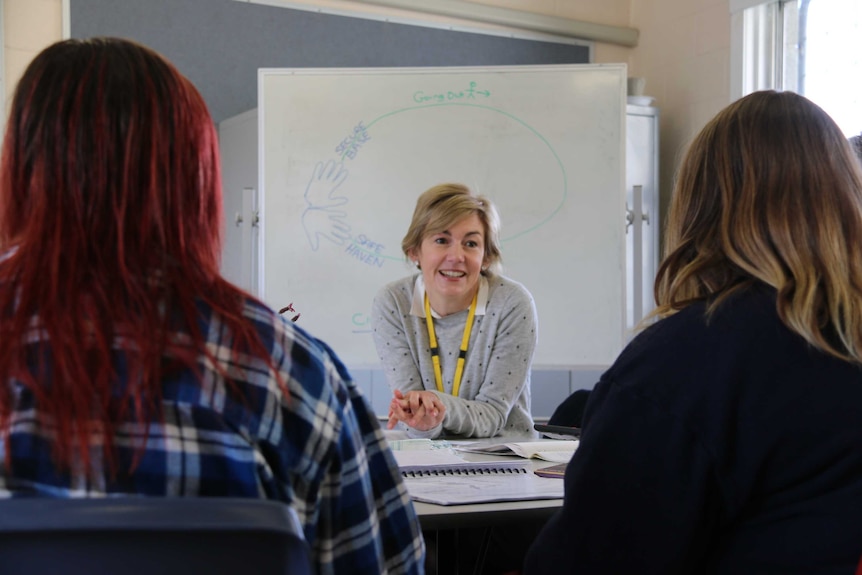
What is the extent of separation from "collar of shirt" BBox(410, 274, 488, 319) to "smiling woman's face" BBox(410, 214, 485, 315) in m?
0.02

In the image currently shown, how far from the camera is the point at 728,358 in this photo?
3.45 feet

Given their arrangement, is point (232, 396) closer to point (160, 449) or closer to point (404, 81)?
point (160, 449)

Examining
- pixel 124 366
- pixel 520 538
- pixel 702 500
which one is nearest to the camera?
pixel 124 366

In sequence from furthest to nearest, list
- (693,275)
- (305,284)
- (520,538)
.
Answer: (305,284) < (520,538) < (693,275)

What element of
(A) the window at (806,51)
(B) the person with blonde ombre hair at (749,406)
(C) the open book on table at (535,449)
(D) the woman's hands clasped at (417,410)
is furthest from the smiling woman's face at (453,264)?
(A) the window at (806,51)

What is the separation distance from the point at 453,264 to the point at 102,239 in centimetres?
174

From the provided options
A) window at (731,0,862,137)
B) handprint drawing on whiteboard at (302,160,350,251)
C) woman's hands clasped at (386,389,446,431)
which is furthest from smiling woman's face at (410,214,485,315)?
window at (731,0,862,137)

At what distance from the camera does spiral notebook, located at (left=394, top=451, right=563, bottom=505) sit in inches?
56.8

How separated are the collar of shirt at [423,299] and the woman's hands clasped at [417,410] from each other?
1.51 ft

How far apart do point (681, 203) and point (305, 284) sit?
2.31 meters

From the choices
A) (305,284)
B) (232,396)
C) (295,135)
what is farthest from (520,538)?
(295,135)

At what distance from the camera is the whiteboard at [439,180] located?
3.43 metres

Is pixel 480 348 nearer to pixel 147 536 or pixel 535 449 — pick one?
pixel 535 449

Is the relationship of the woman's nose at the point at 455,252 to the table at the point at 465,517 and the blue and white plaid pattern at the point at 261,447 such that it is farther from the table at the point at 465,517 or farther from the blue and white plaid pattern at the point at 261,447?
the blue and white plaid pattern at the point at 261,447
